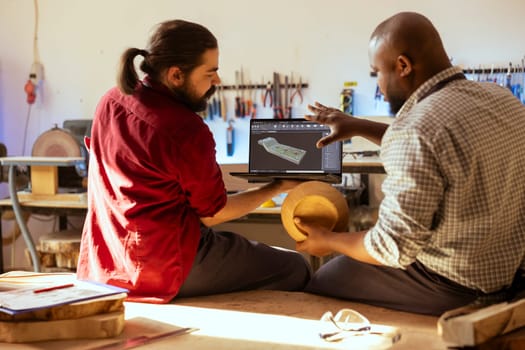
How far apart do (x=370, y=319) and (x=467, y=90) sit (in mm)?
764

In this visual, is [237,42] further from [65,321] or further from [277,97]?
[65,321]

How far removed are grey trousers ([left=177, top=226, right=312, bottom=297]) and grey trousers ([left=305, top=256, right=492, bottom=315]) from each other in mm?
152

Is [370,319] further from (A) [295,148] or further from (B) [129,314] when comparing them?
(A) [295,148]

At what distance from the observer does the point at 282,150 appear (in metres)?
2.73

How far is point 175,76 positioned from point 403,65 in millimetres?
813

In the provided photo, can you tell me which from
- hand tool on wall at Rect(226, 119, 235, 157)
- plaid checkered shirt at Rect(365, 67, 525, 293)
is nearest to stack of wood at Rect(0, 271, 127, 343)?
plaid checkered shirt at Rect(365, 67, 525, 293)

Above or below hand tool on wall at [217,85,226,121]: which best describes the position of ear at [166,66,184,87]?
above

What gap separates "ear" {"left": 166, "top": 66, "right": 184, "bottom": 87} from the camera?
7.09 ft

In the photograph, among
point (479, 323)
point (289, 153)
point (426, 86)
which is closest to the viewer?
point (479, 323)

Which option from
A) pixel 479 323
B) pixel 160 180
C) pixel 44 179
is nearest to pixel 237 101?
pixel 44 179

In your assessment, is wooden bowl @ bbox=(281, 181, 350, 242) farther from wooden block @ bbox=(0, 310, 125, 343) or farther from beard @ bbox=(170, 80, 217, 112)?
wooden block @ bbox=(0, 310, 125, 343)

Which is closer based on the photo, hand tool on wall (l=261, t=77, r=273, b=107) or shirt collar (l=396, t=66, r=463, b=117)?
shirt collar (l=396, t=66, r=463, b=117)

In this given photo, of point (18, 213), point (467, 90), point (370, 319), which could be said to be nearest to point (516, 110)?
point (467, 90)

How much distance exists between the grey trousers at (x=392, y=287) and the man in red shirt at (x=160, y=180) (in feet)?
1.17
